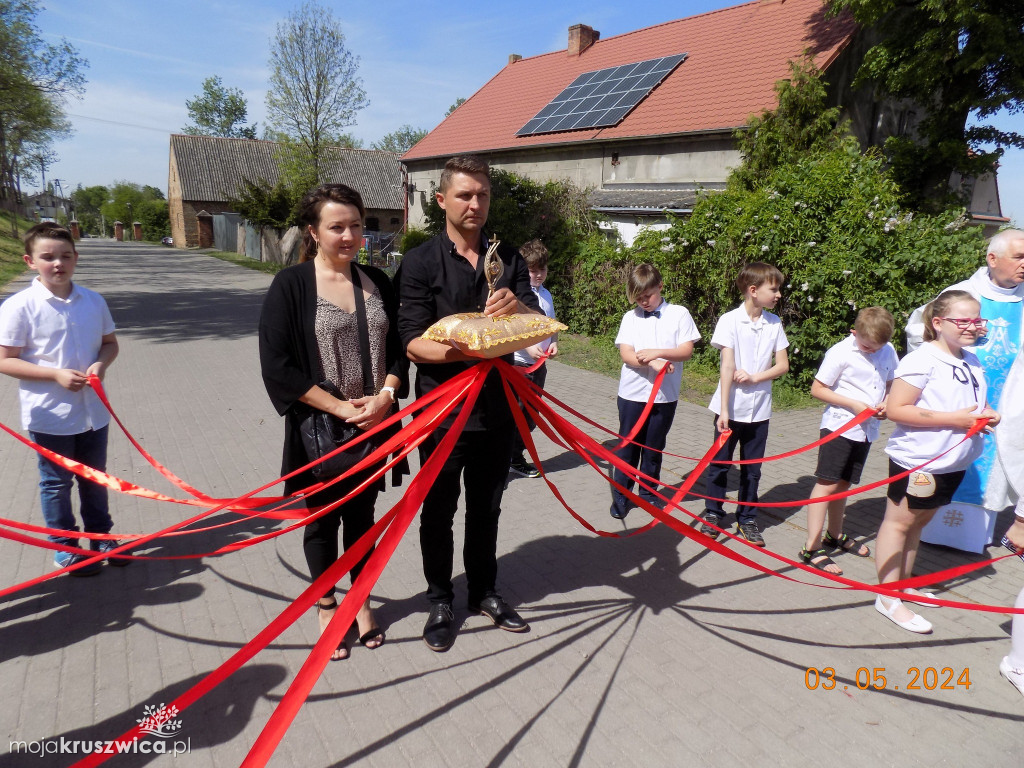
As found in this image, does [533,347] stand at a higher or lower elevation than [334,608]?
higher

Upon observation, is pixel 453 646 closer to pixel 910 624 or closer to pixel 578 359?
pixel 910 624

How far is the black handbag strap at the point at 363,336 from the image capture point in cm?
294

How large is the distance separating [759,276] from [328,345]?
2767 millimetres

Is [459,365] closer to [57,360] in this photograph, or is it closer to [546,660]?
[546,660]

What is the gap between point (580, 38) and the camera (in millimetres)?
23688

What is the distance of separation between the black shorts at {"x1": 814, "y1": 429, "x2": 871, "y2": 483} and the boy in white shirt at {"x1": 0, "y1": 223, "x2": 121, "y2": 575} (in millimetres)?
4196

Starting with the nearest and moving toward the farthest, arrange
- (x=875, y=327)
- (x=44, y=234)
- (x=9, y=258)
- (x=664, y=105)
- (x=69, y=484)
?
(x=44, y=234)
(x=69, y=484)
(x=875, y=327)
(x=664, y=105)
(x=9, y=258)

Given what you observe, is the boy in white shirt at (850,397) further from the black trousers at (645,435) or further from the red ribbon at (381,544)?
the black trousers at (645,435)

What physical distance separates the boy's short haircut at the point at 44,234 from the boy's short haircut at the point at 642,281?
331cm

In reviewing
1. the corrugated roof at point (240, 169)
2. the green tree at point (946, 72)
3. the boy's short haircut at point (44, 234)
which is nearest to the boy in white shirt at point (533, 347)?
the boy's short haircut at point (44, 234)

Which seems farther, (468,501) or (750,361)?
(750,361)

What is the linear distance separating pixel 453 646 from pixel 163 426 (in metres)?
4.90

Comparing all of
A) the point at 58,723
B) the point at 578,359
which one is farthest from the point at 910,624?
the point at 578,359
